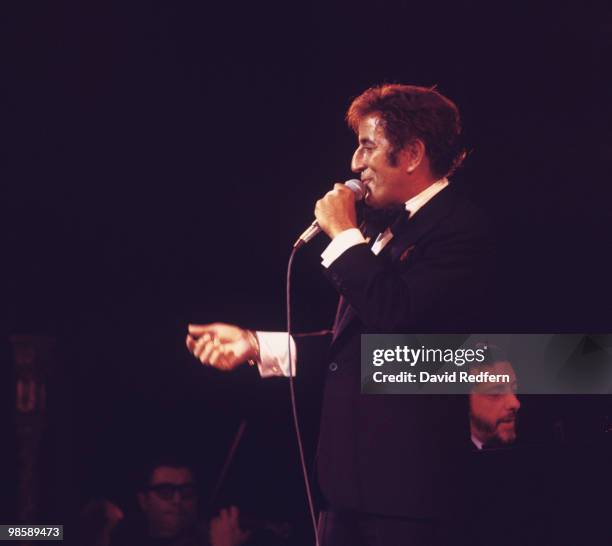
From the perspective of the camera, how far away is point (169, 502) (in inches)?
145

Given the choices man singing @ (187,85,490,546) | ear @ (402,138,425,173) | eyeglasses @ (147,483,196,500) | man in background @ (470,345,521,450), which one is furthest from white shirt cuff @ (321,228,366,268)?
eyeglasses @ (147,483,196,500)

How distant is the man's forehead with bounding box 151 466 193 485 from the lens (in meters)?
3.74

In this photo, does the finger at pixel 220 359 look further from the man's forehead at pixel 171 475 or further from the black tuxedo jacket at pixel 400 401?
the man's forehead at pixel 171 475

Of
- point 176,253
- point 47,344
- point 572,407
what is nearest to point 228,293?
point 176,253

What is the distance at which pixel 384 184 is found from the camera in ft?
7.14

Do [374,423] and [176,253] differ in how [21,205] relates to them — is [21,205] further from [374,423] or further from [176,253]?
[374,423]

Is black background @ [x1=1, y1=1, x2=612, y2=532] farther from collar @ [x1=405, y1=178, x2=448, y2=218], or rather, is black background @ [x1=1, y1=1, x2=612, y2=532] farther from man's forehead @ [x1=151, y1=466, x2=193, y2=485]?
collar @ [x1=405, y1=178, x2=448, y2=218]

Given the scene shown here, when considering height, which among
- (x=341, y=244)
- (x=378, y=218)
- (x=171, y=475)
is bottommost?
(x=171, y=475)

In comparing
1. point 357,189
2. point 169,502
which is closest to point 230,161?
point 169,502

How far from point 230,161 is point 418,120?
A: 152 centimetres

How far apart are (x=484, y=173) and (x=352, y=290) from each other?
175 cm

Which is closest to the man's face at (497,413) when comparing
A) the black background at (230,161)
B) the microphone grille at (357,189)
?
the black background at (230,161)

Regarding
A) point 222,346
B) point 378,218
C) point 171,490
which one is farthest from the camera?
point 171,490

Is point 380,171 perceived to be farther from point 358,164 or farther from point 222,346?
point 222,346
